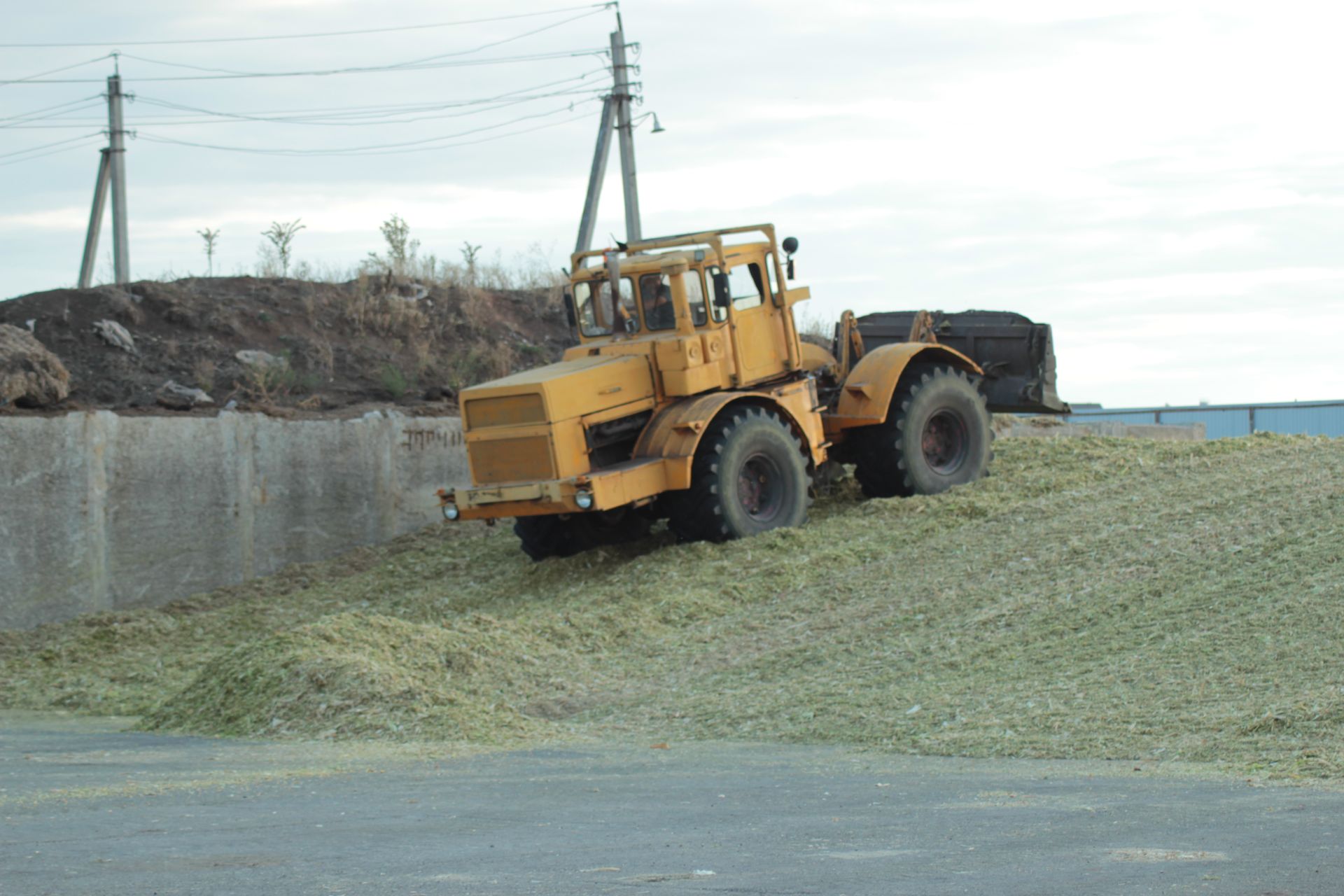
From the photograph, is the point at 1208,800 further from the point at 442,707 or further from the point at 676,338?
the point at 676,338

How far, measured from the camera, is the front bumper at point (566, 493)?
41.2ft

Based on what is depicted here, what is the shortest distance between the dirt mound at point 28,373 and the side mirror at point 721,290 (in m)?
7.59

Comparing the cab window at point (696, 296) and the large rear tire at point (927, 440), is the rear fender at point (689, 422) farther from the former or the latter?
the large rear tire at point (927, 440)

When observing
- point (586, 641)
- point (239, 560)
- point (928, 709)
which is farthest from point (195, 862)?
point (239, 560)

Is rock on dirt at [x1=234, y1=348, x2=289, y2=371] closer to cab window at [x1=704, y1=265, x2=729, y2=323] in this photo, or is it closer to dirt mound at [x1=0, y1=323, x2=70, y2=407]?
dirt mound at [x1=0, y1=323, x2=70, y2=407]

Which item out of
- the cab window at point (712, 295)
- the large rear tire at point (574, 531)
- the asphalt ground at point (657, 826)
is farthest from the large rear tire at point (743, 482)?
the asphalt ground at point (657, 826)

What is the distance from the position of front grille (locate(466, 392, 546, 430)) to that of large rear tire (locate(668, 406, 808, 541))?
5.40ft

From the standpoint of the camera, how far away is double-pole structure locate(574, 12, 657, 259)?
80.7 ft

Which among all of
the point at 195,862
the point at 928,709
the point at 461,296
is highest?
the point at 461,296

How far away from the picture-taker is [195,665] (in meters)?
11.8

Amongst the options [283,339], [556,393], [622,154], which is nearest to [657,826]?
[556,393]

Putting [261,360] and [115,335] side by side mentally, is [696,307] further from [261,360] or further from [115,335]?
[115,335]

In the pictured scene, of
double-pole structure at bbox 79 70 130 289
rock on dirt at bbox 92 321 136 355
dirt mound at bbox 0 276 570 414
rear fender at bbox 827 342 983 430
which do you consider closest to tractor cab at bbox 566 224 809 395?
rear fender at bbox 827 342 983 430

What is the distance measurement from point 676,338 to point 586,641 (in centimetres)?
356
